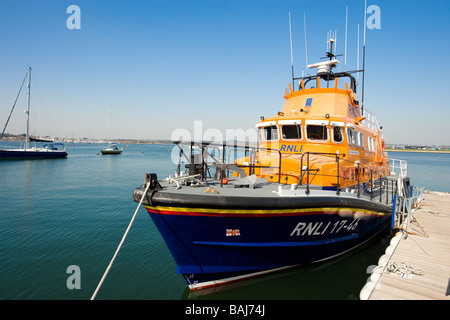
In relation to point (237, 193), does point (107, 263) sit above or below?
below

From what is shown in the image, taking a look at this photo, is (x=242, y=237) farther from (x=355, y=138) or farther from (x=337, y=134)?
(x=355, y=138)

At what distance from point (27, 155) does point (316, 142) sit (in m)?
48.4

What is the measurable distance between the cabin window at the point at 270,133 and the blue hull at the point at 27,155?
152 ft

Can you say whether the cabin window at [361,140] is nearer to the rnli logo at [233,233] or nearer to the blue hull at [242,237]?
the blue hull at [242,237]

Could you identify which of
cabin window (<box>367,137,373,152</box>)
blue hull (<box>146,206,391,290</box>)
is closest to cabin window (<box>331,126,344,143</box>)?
blue hull (<box>146,206,391,290</box>)

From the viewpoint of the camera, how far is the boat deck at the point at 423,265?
161 inches

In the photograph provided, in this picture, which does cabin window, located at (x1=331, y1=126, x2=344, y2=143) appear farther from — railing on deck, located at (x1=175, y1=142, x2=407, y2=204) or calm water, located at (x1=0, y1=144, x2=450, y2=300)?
calm water, located at (x1=0, y1=144, x2=450, y2=300)

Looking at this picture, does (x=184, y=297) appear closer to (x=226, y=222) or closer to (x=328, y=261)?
(x=226, y=222)

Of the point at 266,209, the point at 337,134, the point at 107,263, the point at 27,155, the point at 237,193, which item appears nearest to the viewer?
the point at 266,209

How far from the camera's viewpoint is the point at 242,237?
4742mm

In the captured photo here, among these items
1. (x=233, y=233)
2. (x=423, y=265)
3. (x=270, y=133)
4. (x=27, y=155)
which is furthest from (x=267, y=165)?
(x=27, y=155)
